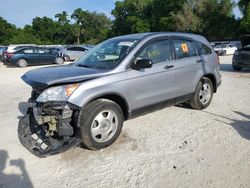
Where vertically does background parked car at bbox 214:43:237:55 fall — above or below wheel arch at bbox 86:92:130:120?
above

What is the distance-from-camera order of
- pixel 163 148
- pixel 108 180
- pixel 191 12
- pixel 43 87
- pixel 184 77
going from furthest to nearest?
pixel 191 12, pixel 184 77, pixel 163 148, pixel 43 87, pixel 108 180

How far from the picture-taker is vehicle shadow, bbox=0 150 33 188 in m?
3.54

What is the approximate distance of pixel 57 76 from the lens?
4180 millimetres

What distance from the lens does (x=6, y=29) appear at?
68.2 m

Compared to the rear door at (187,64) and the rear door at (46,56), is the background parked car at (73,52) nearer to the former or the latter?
the rear door at (46,56)

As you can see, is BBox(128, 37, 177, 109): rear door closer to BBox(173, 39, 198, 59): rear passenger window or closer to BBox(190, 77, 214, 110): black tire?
BBox(173, 39, 198, 59): rear passenger window

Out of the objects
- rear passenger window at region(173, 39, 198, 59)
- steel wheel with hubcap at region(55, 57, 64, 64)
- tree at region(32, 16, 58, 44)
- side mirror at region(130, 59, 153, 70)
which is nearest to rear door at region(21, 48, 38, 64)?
steel wheel with hubcap at region(55, 57, 64, 64)

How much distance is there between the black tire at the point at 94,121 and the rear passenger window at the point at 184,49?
1991 mm

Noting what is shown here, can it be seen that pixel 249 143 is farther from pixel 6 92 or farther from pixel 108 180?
pixel 6 92

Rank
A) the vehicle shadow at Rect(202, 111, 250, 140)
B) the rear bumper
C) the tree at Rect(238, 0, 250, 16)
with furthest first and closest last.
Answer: the tree at Rect(238, 0, 250, 16), the rear bumper, the vehicle shadow at Rect(202, 111, 250, 140)

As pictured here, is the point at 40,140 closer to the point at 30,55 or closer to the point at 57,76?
the point at 57,76

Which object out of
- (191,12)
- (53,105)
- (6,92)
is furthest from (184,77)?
(191,12)

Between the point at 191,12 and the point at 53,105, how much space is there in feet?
151

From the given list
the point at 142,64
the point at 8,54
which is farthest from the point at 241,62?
the point at 8,54
